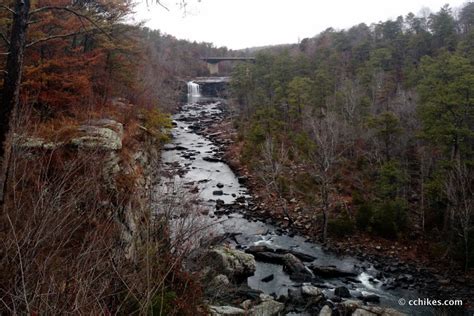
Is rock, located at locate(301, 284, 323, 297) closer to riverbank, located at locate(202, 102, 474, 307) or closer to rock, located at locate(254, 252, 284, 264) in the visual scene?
rock, located at locate(254, 252, 284, 264)

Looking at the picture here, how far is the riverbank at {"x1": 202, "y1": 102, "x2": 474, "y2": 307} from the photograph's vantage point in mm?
14234

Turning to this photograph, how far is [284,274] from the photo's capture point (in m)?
15.1

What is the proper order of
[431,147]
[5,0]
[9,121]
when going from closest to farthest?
[9,121], [5,0], [431,147]

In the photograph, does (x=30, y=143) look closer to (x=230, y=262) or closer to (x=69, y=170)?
(x=69, y=170)

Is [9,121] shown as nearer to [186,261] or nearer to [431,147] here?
[186,261]

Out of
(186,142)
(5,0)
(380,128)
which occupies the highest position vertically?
(5,0)

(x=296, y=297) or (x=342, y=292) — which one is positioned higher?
(x=296, y=297)

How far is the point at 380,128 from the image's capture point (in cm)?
2236

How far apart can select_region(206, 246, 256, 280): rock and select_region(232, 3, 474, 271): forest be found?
17.4 feet

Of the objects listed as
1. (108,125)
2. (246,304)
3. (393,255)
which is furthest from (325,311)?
(108,125)

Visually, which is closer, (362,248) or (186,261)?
(186,261)

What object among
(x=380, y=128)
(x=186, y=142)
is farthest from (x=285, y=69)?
(x=380, y=128)

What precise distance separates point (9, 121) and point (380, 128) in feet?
69.8

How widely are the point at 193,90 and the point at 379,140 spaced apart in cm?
5534
